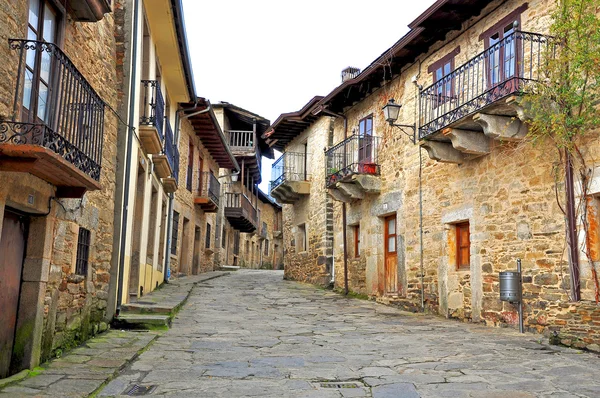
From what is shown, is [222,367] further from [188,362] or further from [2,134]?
[2,134]

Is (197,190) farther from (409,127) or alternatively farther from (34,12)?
(34,12)

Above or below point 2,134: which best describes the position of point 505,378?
below

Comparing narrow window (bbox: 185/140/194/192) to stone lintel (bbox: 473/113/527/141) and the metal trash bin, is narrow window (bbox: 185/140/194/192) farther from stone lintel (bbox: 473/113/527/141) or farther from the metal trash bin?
the metal trash bin

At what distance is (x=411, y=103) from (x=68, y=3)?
7925 mm

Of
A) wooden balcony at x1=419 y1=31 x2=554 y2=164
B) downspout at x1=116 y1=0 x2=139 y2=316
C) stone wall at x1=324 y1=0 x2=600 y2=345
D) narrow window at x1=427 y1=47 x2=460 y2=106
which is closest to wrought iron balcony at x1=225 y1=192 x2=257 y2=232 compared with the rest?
stone wall at x1=324 y1=0 x2=600 y2=345

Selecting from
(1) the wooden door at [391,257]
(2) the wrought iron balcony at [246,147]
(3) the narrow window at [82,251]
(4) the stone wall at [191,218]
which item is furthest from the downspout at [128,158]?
(2) the wrought iron balcony at [246,147]

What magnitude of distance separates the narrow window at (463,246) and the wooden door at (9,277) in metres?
7.40

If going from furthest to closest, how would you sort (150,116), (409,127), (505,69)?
(409,127) < (150,116) < (505,69)

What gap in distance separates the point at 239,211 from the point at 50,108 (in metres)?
19.5

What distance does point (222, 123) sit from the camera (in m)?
23.9

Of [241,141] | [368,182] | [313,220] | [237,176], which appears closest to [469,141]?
[368,182]

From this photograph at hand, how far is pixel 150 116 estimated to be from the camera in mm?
9875

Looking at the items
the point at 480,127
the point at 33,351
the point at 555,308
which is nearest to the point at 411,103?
the point at 480,127

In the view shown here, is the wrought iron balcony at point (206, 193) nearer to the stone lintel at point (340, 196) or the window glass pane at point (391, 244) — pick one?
the stone lintel at point (340, 196)
